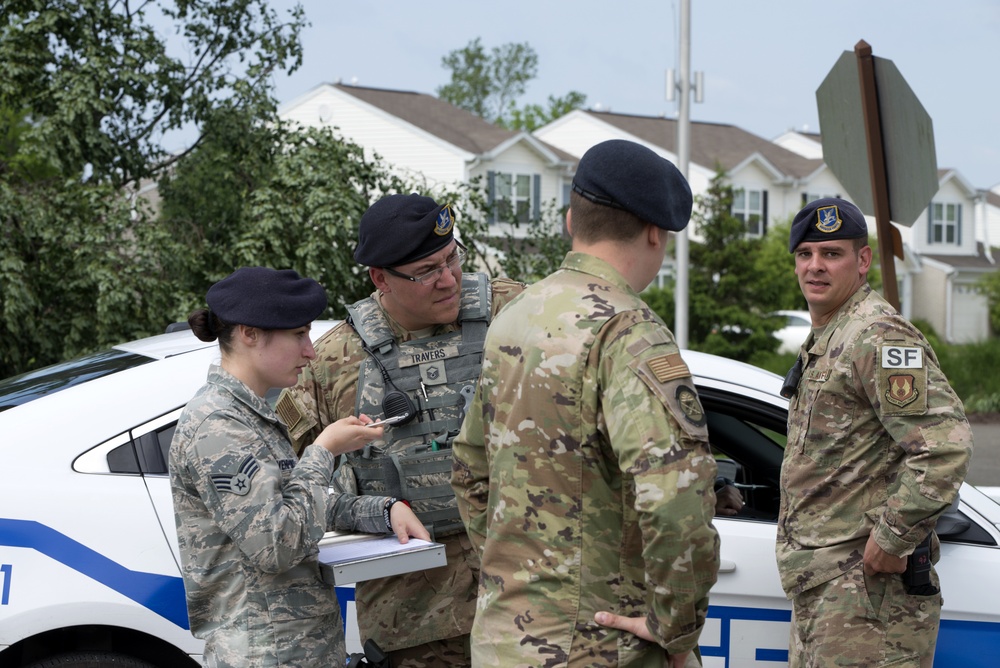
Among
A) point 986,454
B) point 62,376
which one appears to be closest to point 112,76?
point 62,376

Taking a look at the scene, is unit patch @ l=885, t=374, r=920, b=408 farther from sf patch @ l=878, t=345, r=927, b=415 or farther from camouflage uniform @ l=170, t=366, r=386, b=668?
camouflage uniform @ l=170, t=366, r=386, b=668

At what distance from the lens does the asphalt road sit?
1069 cm

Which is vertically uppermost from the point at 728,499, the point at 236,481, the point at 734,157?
the point at 734,157

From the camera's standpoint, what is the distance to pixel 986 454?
12.6 meters

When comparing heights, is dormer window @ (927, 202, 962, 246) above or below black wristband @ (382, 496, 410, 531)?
above

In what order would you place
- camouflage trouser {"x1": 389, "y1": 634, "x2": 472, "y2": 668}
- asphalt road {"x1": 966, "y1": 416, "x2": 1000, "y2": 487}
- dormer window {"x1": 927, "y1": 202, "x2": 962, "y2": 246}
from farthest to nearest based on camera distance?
dormer window {"x1": 927, "y1": 202, "x2": 962, "y2": 246} → asphalt road {"x1": 966, "y1": 416, "x2": 1000, "y2": 487} → camouflage trouser {"x1": 389, "y1": 634, "x2": 472, "y2": 668}

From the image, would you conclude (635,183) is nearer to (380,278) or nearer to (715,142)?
(380,278)

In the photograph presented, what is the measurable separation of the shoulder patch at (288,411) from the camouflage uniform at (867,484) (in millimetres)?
1444

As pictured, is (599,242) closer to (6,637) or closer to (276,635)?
(276,635)

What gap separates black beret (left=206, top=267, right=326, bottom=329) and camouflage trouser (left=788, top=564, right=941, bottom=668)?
1.65m

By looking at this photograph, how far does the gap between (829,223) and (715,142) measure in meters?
42.6

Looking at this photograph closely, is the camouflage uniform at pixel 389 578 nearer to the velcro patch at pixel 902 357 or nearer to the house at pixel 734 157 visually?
the velcro patch at pixel 902 357

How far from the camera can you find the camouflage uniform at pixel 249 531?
89.4 inches

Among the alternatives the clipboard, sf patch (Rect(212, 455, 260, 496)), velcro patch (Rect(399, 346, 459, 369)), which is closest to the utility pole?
velcro patch (Rect(399, 346, 459, 369))
